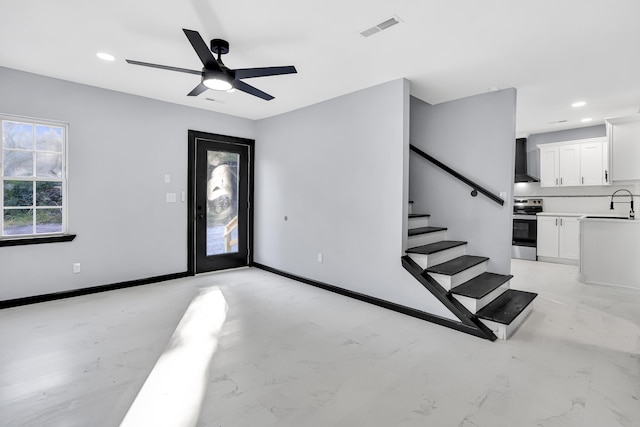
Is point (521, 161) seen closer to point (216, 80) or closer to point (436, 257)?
point (436, 257)

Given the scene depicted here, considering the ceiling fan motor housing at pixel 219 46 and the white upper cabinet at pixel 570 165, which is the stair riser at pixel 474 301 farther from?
the white upper cabinet at pixel 570 165

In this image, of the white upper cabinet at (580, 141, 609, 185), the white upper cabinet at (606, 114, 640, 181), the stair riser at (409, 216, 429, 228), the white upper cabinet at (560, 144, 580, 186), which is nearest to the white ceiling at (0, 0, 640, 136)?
the white upper cabinet at (606, 114, 640, 181)

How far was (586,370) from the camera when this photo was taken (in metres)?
2.37

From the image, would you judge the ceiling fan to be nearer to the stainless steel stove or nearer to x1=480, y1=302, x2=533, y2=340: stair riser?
x1=480, y1=302, x2=533, y2=340: stair riser

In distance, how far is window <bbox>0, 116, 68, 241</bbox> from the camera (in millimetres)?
3559

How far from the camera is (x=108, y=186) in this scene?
13.7 ft

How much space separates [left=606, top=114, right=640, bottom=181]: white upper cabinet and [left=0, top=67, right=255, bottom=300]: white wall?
635 cm

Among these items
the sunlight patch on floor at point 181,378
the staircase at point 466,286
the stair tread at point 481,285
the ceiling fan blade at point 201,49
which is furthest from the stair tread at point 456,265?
the ceiling fan blade at point 201,49

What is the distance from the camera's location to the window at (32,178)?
11.7ft

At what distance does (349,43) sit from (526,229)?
Result: 5.74 metres

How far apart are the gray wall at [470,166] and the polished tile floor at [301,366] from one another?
42.1 inches

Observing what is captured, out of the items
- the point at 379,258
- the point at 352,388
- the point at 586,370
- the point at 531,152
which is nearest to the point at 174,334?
the point at 352,388

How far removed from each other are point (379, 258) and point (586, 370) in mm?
2004

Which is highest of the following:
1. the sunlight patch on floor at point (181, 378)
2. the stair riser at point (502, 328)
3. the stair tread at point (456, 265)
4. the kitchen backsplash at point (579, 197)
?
the kitchen backsplash at point (579, 197)
